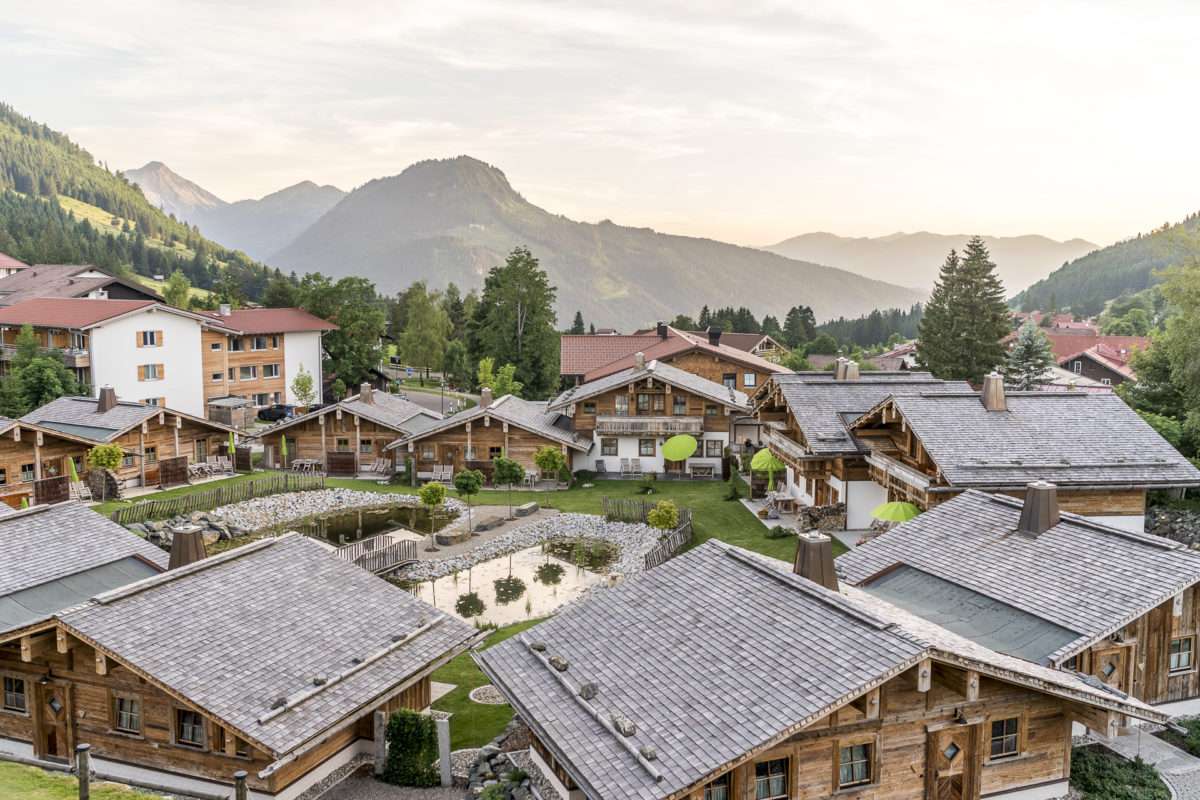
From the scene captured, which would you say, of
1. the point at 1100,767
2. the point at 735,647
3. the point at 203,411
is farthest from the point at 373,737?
the point at 203,411

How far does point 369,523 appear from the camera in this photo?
36.5 m

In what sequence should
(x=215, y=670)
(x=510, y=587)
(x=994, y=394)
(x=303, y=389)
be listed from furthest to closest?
(x=303, y=389) < (x=994, y=394) < (x=510, y=587) < (x=215, y=670)

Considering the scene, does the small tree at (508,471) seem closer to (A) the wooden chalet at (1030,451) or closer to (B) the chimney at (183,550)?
(A) the wooden chalet at (1030,451)

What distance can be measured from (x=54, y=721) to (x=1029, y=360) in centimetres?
5802

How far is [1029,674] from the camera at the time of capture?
11.9 metres

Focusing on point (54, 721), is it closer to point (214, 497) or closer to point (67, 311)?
point (214, 497)

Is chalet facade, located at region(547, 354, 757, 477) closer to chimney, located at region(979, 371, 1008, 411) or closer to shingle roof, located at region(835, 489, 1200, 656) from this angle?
chimney, located at region(979, 371, 1008, 411)

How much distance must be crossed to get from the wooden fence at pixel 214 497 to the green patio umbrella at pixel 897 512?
87.3ft

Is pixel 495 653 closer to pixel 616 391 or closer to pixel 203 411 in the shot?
pixel 616 391

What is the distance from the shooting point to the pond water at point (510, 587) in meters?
25.7

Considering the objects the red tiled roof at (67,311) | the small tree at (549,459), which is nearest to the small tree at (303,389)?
the red tiled roof at (67,311)

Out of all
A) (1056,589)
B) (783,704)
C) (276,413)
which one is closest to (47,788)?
(783,704)

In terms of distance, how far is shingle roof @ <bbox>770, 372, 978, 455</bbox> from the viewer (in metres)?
32.3

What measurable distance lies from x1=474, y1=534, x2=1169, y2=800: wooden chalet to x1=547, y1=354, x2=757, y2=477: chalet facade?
29.2 metres
